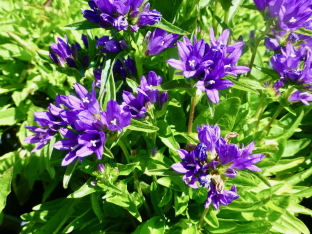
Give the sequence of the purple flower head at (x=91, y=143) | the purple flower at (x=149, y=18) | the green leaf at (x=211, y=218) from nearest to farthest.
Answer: the purple flower head at (x=91, y=143)
the purple flower at (x=149, y=18)
the green leaf at (x=211, y=218)

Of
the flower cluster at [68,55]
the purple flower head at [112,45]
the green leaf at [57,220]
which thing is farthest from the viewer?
the green leaf at [57,220]

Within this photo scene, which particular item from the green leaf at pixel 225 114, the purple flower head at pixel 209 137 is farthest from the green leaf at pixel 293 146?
the purple flower head at pixel 209 137

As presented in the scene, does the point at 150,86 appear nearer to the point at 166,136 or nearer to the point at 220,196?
the point at 166,136

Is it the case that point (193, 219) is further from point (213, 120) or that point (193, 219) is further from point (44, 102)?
point (44, 102)

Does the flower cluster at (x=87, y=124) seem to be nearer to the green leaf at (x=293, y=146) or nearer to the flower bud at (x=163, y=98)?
the flower bud at (x=163, y=98)

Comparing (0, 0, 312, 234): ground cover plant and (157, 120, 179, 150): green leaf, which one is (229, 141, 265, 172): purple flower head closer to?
(0, 0, 312, 234): ground cover plant

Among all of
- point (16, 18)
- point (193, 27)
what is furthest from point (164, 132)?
point (16, 18)
